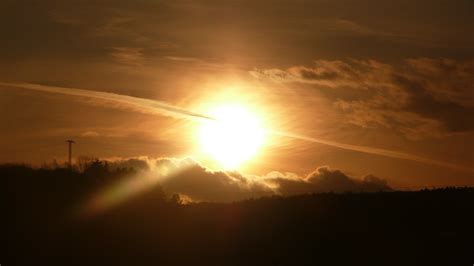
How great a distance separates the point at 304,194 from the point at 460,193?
9.09m

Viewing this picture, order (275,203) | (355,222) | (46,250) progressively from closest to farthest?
1. (46,250)
2. (355,222)
3. (275,203)

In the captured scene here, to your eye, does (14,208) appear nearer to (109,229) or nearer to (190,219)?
(109,229)

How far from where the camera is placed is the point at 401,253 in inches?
1538

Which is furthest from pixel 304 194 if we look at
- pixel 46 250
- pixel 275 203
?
pixel 46 250

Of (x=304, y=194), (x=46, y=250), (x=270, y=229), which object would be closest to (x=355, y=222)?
(x=270, y=229)

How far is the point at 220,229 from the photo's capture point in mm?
44312

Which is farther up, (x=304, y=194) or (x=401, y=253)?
(x=304, y=194)

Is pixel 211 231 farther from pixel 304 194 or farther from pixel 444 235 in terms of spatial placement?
pixel 444 235

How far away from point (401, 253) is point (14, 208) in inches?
715

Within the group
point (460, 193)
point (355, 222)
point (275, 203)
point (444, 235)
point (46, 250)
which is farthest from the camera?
point (275, 203)

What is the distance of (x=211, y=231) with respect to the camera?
44.0 meters

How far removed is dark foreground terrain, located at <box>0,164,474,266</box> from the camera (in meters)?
38.4

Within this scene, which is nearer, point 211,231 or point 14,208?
point 14,208

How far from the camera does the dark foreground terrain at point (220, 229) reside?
38375 millimetres
